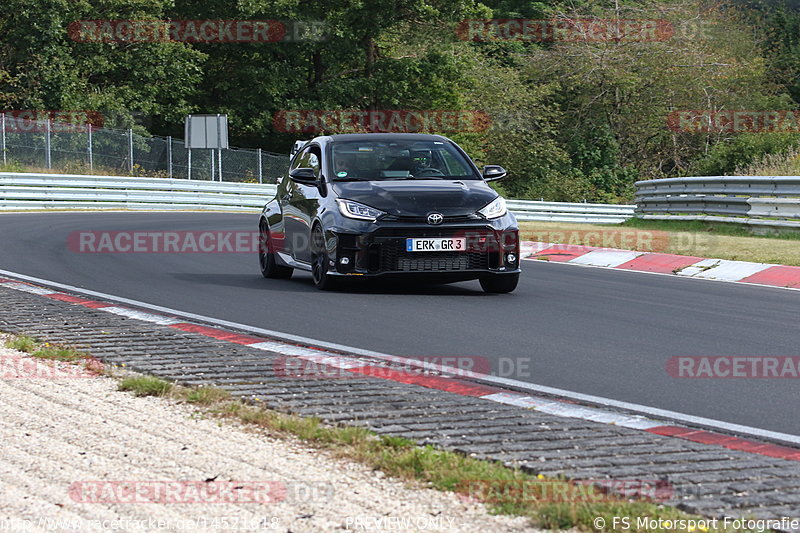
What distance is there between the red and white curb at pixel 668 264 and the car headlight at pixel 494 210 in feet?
12.0

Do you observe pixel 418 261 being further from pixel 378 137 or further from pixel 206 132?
pixel 206 132


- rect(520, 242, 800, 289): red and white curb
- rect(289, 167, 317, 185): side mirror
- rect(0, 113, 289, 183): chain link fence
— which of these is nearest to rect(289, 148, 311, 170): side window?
rect(289, 167, 317, 185): side mirror

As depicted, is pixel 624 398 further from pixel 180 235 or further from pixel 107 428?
pixel 180 235

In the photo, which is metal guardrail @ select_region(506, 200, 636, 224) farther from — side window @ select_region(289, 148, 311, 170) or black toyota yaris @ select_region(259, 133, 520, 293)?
black toyota yaris @ select_region(259, 133, 520, 293)

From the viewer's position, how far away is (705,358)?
8.21m

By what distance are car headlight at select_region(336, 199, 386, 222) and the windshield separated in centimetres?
69

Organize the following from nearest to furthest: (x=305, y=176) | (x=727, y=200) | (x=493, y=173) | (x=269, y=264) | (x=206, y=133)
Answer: (x=305, y=176), (x=493, y=173), (x=269, y=264), (x=727, y=200), (x=206, y=133)

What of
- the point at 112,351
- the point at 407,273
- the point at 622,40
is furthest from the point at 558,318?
the point at 622,40

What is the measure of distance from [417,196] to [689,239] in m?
7.50

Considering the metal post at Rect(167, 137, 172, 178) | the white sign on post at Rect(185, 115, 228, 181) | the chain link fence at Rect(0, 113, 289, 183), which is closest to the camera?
the chain link fence at Rect(0, 113, 289, 183)

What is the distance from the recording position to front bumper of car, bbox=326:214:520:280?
38.1 ft

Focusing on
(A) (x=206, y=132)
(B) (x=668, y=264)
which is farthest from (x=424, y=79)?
(B) (x=668, y=264)

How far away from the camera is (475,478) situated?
15.6 feet

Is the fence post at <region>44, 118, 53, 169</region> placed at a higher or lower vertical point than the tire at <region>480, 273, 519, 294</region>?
higher
